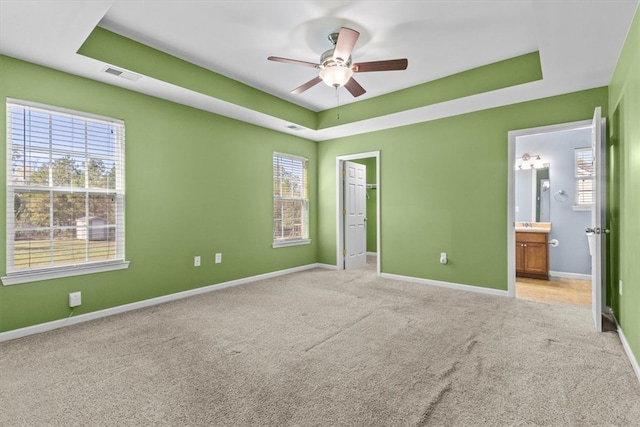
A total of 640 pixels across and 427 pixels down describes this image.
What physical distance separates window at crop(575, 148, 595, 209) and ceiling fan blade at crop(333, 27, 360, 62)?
4.57 metres

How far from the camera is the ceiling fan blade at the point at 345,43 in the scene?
247 centimetres

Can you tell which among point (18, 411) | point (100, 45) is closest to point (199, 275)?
point (18, 411)

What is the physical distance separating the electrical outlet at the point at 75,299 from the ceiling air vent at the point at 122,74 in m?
2.22

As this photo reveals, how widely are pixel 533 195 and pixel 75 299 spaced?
6762mm

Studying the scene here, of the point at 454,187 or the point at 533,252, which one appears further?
the point at 533,252

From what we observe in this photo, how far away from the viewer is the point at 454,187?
4.54m

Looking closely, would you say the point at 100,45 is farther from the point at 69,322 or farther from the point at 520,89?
the point at 520,89

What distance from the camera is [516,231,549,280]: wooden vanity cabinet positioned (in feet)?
16.4

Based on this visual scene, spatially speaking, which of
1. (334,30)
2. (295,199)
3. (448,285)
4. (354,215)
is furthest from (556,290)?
(334,30)

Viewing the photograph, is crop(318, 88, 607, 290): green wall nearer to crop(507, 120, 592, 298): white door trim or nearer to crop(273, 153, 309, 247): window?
crop(507, 120, 592, 298): white door trim

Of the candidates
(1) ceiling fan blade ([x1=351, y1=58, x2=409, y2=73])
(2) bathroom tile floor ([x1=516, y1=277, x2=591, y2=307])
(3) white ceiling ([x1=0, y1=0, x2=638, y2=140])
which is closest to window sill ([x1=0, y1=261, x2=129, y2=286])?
(3) white ceiling ([x1=0, y1=0, x2=638, y2=140])

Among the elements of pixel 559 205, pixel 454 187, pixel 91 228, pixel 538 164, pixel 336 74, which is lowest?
pixel 91 228

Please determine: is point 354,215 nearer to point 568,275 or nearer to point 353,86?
point 353,86

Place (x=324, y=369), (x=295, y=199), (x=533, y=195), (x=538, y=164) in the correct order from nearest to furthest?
1. (x=324, y=369)
2. (x=538, y=164)
3. (x=533, y=195)
4. (x=295, y=199)
